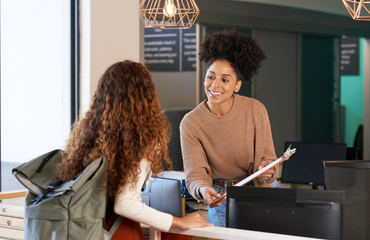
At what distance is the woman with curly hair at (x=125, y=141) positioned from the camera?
1362 millimetres

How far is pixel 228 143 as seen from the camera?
6.53ft

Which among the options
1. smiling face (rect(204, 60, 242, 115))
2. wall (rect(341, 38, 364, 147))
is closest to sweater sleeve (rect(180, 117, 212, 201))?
smiling face (rect(204, 60, 242, 115))

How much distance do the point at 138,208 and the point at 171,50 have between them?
5.07m

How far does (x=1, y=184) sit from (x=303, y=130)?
4351 mm

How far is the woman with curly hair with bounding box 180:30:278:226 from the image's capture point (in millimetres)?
1980

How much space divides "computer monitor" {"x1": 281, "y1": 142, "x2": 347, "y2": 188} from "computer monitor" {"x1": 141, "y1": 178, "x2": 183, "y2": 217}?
1.50 metres

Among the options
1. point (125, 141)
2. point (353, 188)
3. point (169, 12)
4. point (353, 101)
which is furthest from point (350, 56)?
point (125, 141)

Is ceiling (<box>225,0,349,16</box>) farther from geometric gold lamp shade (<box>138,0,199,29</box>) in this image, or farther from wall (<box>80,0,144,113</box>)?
geometric gold lamp shade (<box>138,0,199,29</box>)

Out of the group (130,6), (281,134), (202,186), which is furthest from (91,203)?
(281,134)

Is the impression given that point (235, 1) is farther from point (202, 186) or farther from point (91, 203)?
point (91, 203)

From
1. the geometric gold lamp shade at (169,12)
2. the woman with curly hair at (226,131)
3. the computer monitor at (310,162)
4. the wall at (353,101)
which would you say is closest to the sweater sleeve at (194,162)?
the woman with curly hair at (226,131)

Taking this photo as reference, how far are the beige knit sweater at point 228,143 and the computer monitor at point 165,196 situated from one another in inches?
9.5

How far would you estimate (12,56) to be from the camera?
3.40 meters

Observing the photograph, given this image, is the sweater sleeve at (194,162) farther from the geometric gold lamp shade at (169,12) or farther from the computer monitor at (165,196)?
the geometric gold lamp shade at (169,12)
